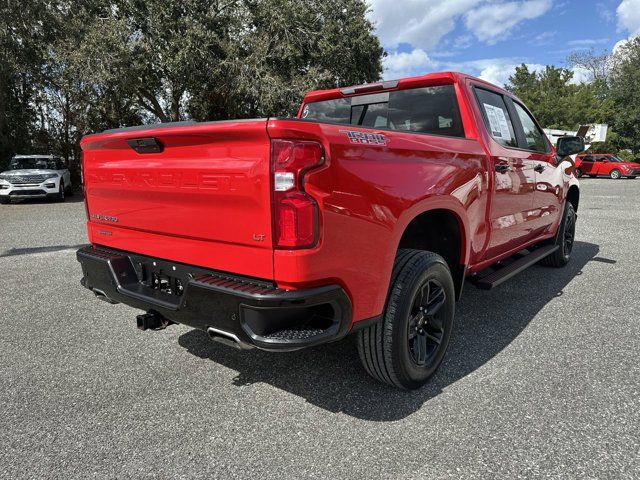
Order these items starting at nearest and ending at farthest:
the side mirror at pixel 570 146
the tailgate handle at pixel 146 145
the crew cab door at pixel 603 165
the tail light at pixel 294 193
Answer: the tail light at pixel 294 193 < the tailgate handle at pixel 146 145 < the side mirror at pixel 570 146 < the crew cab door at pixel 603 165

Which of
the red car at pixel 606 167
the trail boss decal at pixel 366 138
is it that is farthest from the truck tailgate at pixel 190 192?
the red car at pixel 606 167

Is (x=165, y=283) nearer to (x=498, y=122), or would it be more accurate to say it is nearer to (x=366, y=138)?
(x=366, y=138)

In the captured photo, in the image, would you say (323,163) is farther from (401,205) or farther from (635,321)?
(635,321)

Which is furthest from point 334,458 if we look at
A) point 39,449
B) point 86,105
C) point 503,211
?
point 86,105

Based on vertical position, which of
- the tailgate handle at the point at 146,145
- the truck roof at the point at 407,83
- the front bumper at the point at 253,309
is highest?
the truck roof at the point at 407,83

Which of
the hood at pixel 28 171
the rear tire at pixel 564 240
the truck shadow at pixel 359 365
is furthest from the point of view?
the hood at pixel 28 171

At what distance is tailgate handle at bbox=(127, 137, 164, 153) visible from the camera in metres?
2.44

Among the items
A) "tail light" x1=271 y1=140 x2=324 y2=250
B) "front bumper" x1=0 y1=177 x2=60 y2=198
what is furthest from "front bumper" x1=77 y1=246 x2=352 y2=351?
"front bumper" x1=0 y1=177 x2=60 y2=198

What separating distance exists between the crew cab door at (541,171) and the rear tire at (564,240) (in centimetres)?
39

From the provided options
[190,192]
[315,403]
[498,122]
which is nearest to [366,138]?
[190,192]

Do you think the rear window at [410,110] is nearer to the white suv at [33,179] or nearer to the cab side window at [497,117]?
the cab side window at [497,117]

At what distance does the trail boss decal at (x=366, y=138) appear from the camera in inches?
84.7

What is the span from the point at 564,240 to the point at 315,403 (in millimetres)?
4306

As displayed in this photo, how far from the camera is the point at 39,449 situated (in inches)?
89.3
